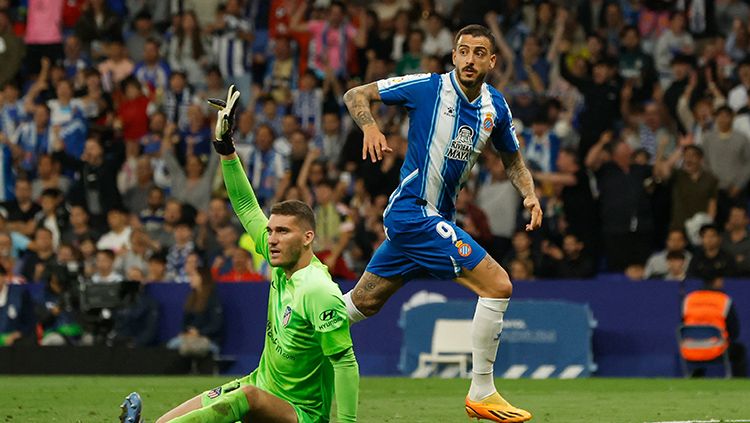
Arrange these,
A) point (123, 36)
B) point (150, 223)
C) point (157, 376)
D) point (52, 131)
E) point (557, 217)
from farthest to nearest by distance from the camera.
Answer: point (123, 36) < point (52, 131) < point (150, 223) < point (557, 217) < point (157, 376)

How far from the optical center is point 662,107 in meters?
20.2

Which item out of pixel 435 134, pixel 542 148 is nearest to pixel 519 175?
pixel 435 134

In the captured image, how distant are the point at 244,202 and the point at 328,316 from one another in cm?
124

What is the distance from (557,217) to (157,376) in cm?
Result: 548

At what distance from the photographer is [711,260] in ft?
57.5

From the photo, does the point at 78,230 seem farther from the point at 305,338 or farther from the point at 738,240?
the point at 305,338

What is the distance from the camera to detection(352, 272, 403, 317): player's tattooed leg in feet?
34.4

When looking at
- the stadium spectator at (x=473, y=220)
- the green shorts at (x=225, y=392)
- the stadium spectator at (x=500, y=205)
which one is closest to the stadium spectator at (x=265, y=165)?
the stadium spectator at (x=500, y=205)

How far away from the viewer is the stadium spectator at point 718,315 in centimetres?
1716

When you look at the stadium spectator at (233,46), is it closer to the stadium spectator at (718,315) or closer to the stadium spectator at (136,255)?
the stadium spectator at (136,255)

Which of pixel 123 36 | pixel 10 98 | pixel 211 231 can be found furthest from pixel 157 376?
pixel 123 36

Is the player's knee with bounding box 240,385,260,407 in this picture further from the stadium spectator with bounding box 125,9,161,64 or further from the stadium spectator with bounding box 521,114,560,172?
the stadium spectator with bounding box 125,9,161,64

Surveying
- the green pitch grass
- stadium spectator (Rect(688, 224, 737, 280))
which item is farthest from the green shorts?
stadium spectator (Rect(688, 224, 737, 280))

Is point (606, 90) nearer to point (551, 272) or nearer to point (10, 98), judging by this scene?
point (551, 272)
